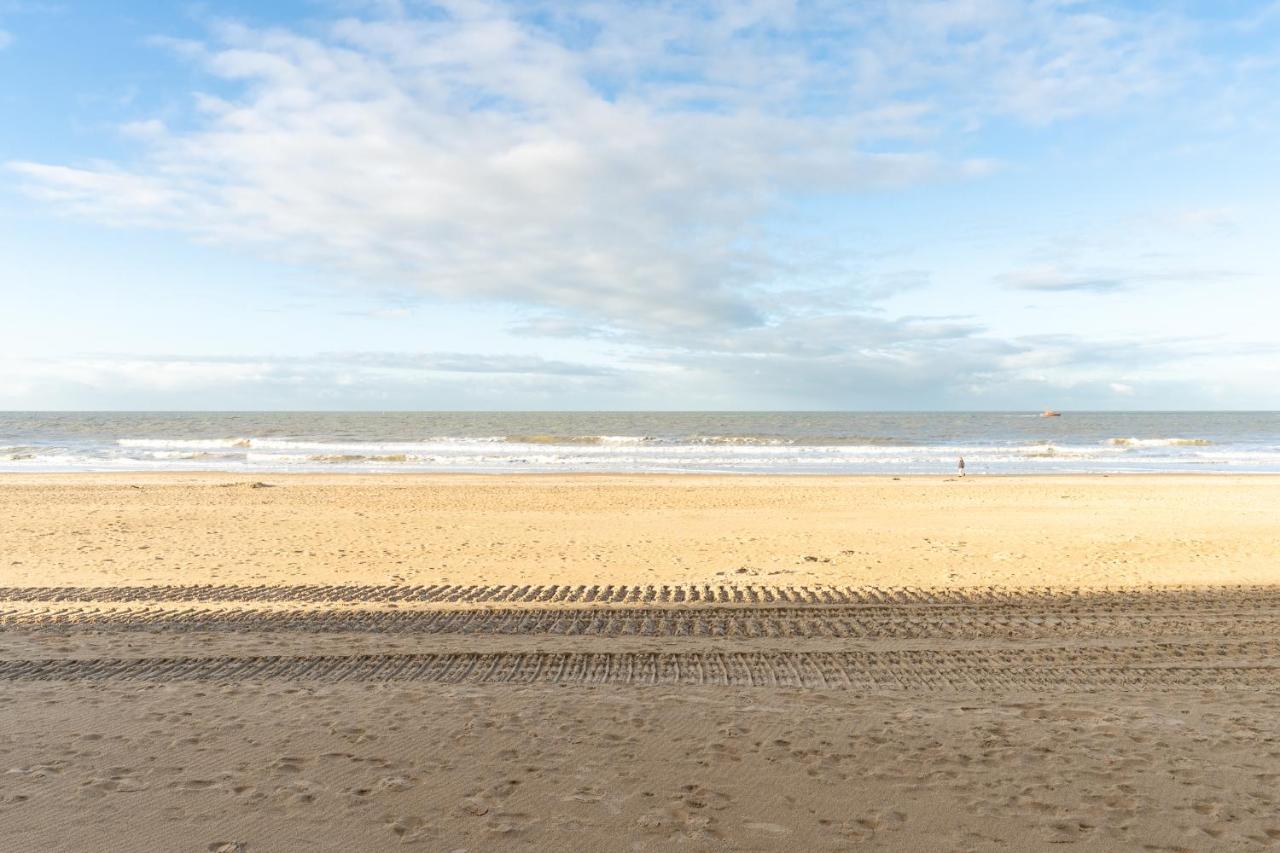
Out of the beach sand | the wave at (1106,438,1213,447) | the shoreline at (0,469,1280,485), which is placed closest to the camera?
the beach sand

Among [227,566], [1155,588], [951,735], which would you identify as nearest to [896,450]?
Answer: [1155,588]

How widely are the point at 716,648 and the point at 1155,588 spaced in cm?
624

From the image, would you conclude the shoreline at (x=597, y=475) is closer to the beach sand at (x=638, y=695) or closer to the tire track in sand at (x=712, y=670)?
the beach sand at (x=638, y=695)

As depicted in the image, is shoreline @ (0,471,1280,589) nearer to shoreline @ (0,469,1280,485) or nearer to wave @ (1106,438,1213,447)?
shoreline @ (0,469,1280,485)

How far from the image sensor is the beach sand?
4.23m

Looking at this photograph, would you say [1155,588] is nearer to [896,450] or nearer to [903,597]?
[903,597]

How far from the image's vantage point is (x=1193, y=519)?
56.7 feet

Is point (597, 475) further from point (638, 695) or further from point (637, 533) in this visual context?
point (638, 695)

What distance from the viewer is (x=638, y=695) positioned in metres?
6.15

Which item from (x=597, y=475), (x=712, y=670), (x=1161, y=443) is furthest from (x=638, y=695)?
(x=1161, y=443)

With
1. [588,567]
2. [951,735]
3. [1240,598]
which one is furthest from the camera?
[588,567]

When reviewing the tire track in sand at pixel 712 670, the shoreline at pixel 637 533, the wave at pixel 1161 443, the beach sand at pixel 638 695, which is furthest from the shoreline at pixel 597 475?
the wave at pixel 1161 443

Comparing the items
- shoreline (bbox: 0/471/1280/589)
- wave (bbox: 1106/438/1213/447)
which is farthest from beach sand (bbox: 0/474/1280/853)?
wave (bbox: 1106/438/1213/447)

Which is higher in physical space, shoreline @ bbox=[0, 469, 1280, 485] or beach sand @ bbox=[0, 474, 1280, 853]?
shoreline @ bbox=[0, 469, 1280, 485]
